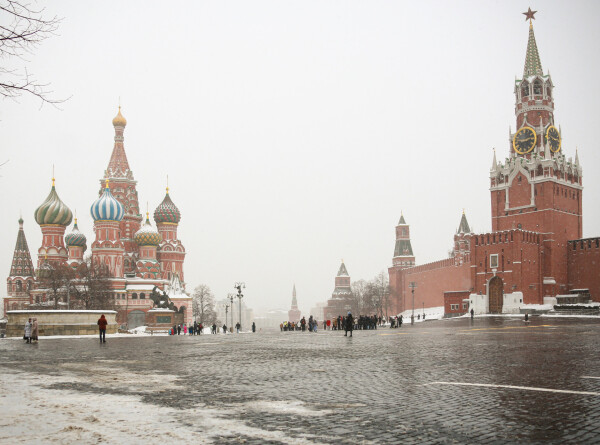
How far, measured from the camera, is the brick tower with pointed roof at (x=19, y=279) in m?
75.8

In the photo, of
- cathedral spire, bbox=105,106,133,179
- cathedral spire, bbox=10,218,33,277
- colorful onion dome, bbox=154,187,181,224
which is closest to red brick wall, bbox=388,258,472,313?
colorful onion dome, bbox=154,187,181,224

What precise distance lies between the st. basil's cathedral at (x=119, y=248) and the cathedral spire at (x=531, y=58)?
45781 mm

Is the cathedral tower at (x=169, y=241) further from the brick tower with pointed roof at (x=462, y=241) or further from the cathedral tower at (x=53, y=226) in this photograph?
the brick tower with pointed roof at (x=462, y=241)

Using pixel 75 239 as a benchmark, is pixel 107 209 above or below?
above

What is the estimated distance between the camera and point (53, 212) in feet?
238

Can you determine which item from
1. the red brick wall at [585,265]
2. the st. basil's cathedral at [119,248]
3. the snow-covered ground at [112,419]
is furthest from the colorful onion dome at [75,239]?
the snow-covered ground at [112,419]

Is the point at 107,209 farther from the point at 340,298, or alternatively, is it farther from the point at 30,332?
the point at 340,298

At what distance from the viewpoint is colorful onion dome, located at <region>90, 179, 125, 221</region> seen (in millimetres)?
70438

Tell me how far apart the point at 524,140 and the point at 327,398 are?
59628mm

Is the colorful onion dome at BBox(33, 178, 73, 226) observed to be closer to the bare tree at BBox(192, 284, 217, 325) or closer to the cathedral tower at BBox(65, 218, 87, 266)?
the cathedral tower at BBox(65, 218, 87, 266)

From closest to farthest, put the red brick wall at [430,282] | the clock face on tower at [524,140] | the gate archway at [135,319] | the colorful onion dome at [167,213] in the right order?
the clock face on tower at [524,140] < the gate archway at [135,319] < the red brick wall at [430,282] < the colorful onion dome at [167,213]

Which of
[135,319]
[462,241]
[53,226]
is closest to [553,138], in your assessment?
[462,241]

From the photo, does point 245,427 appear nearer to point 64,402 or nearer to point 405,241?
point 64,402

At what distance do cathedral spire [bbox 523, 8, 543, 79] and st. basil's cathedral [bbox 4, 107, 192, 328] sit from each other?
45.8 m
